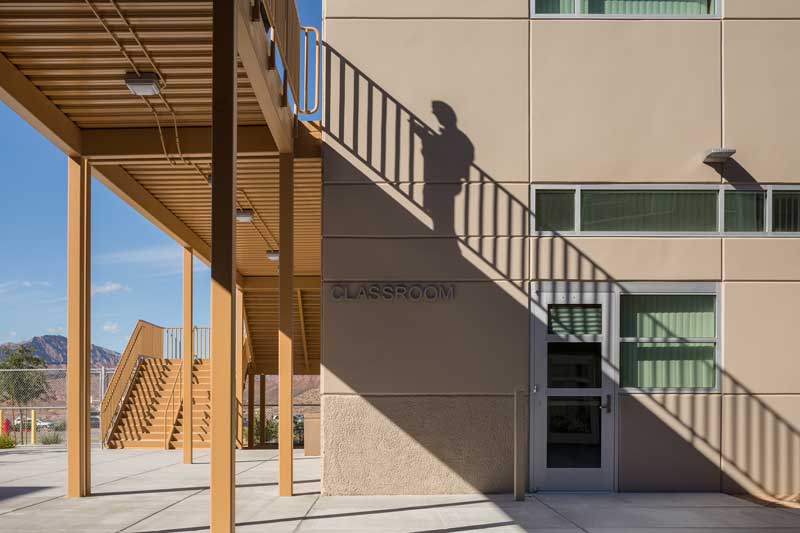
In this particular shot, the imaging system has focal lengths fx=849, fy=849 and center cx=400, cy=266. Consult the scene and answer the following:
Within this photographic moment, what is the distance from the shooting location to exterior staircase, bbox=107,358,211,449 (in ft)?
59.4

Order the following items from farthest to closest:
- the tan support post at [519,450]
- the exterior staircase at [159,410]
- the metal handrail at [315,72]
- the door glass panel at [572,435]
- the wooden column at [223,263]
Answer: the exterior staircase at [159,410]
the metal handrail at [315,72]
the door glass panel at [572,435]
the tan support post at [519,450]
the wooden column at [223,263]

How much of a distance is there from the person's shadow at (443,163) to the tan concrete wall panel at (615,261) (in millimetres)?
1129

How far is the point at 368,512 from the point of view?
874 centimetres

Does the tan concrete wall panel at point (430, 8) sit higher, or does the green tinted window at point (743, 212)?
the tan concrete wall panel at point (430, 8)

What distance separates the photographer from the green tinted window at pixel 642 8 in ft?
33.8

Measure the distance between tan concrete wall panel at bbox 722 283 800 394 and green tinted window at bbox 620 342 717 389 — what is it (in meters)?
0.21

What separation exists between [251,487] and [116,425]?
28.9ft

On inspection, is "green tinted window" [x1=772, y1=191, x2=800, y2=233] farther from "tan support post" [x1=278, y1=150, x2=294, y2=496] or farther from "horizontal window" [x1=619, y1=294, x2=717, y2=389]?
"tan support post" [x1=278, y1=150, x2=294, y2=496]

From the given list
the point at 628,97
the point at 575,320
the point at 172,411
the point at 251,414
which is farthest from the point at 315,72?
the point at 251,414

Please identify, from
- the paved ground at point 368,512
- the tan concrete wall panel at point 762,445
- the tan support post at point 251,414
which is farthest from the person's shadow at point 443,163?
the tan support post at point 251,414

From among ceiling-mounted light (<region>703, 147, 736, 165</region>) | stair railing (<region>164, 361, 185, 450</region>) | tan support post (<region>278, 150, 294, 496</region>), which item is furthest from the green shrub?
ceiling-mounted light (<region>703, 147, 736, 165</region>)

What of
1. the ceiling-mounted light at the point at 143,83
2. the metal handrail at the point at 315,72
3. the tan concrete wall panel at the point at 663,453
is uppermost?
the metal handrail at the point at 315,72

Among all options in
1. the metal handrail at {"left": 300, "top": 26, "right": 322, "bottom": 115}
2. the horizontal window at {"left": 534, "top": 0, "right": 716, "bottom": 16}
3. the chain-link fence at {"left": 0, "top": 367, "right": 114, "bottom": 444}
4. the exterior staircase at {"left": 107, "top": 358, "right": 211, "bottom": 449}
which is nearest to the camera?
the metal handrail at {"left": 300, "top": 26, "right": 322, "bottom": 115}

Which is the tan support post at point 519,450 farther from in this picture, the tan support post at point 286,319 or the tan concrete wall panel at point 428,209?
the tan support post at point 286,319
